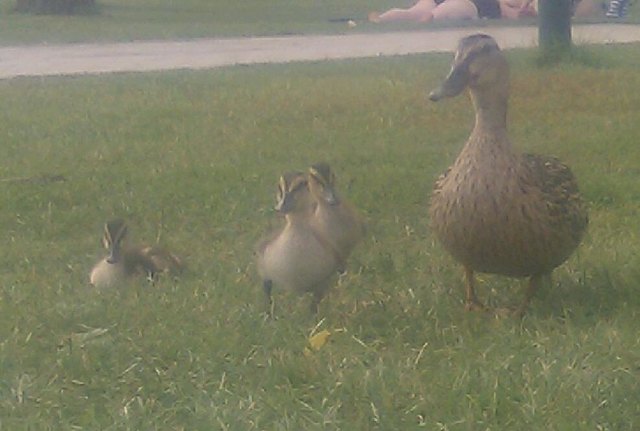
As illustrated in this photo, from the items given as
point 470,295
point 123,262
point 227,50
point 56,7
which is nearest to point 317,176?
point 470,295

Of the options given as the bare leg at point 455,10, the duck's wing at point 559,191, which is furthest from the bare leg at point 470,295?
the bare leg at point 455,10

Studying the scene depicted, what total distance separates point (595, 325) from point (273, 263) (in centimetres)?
136

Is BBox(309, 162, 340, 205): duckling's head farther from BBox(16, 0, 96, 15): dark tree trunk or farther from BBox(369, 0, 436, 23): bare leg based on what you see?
BBox(16, 0, 96, 15): dark tree trunk

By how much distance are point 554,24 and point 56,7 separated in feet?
48.7

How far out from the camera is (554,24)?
14.0 m

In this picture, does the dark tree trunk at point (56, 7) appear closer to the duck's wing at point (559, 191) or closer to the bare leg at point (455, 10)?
the bare leg at point (455, 10)

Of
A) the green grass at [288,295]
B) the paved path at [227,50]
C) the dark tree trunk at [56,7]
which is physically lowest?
the dark tree trunk at [56,7]

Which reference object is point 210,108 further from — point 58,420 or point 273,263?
point 58,420

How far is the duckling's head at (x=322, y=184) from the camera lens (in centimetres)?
572

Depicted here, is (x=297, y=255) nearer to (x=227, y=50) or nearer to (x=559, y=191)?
(x=559, y=191)

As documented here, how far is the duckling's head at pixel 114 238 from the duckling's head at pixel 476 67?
174cm

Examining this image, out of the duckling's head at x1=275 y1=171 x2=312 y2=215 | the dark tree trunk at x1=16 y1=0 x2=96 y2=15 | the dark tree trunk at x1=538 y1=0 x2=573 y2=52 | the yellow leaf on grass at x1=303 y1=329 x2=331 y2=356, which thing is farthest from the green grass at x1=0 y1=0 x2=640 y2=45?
the yellow leaf on grass at x1=303 y1=329 x2=331 y2=356

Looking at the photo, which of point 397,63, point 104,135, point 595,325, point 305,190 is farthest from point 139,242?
point 397,63

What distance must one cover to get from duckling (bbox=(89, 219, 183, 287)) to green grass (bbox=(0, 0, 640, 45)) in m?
14.8
